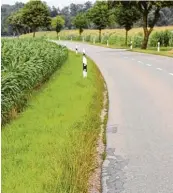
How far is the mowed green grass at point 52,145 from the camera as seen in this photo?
513 centimetres

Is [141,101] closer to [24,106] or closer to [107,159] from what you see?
[24,106]

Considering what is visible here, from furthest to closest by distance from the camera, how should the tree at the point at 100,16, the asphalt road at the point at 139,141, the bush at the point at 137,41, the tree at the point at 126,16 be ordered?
the tree at the point at 100,16 < the tree at the point at 126,16 < the bush at the point at 137,41 < the asphalt road at the point at 139,141

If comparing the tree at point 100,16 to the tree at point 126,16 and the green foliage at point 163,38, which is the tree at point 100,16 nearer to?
the tree at point 126,16

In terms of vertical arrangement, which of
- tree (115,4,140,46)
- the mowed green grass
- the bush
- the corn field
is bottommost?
the bush

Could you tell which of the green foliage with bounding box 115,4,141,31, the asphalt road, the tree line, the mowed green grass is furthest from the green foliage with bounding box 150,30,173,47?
the mowed green grass

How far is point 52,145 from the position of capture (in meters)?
6.84

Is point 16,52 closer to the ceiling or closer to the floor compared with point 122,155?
closer to the ceiling

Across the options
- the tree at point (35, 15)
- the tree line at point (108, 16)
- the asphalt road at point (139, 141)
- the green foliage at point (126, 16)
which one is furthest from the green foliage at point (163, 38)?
the asphalt road at point (139, 141)

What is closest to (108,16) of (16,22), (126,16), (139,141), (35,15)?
(35,15)

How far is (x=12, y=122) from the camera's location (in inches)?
351

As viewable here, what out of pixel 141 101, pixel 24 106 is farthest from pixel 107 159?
pixel 141 101

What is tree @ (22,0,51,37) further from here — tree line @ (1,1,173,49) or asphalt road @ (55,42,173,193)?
asphalt road @ (55,42,173,193)

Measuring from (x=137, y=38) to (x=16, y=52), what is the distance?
40.1 meters

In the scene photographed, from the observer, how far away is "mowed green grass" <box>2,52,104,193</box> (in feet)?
16.8
